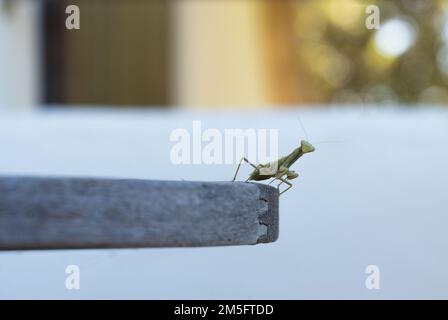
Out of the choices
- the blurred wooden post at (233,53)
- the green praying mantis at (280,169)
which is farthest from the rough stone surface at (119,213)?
the blurred wooden post at (233,53)

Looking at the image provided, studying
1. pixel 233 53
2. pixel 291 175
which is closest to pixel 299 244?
pixel 291 175

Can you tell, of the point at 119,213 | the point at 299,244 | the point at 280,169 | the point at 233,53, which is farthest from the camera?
the point at 233,53

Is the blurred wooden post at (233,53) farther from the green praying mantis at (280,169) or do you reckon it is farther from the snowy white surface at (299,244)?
the green praying mantis at (280,169)

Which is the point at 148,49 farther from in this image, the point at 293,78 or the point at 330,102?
the point at 330,102

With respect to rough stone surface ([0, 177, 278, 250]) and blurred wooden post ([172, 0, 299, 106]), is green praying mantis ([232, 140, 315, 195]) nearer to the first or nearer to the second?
rough stone surface ([0, 177, 278, 250])

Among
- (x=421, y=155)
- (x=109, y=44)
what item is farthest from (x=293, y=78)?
(x=421, y=155)

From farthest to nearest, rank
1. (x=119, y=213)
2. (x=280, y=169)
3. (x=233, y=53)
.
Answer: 1. (x=233, y=53)
2. (x=280, y=169)
3. (x=119, y=213)

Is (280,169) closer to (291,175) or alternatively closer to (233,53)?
(291,175)

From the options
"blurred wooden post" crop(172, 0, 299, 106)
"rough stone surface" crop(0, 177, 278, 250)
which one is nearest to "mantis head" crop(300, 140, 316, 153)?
"rough stone surface" crop(0, 177, 278, 250)
